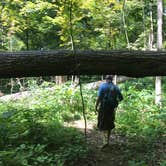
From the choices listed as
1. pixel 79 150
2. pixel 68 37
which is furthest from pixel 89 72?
pixel 68 37

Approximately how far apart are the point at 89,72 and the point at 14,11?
9647mm

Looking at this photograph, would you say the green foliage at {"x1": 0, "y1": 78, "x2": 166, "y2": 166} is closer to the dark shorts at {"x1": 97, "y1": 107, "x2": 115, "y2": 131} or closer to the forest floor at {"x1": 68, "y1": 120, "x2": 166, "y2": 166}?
the forest floor at {"x1": 68, "y1": 120, "x2": 166, "y2": 166}

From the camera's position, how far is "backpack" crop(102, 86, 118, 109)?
30.5 feet

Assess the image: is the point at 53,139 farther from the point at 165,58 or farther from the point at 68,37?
the point at 68,37

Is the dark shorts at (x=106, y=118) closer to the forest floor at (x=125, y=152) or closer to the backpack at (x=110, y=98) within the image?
the backpack at (x=110, y=98)

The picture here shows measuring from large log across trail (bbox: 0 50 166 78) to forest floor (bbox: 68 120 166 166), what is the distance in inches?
69.5

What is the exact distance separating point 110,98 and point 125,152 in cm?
148

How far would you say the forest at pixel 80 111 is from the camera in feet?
25.3

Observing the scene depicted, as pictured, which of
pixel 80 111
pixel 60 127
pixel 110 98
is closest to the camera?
pixel 110 98

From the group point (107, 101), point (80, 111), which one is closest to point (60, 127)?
point (107, 101)

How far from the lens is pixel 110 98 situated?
9273 millimetres

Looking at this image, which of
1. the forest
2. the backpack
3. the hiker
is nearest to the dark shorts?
the hiker

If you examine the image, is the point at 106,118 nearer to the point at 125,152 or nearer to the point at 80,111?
the point at 125,152

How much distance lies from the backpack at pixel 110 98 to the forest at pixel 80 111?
0.55 meters
